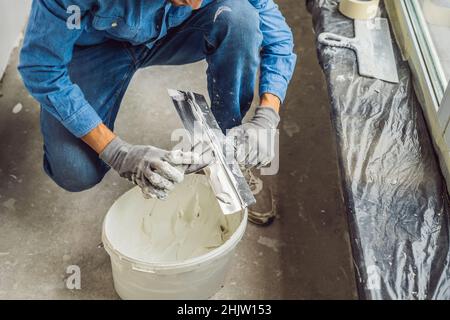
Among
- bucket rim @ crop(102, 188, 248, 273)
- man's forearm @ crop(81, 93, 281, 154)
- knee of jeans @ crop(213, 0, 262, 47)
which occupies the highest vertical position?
knee of jeans @ crop(213, 0, 262, 47)

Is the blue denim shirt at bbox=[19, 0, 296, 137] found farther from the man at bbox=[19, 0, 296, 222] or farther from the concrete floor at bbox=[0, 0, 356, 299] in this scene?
the concrete floor at bbox=[0, 0, 356, 299]

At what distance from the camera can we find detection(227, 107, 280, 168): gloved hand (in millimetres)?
1252

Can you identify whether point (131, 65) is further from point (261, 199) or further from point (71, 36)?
point (261, 199)

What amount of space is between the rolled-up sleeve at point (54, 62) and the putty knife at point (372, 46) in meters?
0.73

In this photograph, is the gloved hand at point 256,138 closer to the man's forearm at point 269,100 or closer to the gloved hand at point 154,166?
the man's forearm at point 269,100

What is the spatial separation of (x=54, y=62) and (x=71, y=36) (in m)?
0.06

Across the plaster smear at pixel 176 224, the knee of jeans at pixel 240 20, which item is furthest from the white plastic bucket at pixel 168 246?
the knee of jeans at pixel 240 20

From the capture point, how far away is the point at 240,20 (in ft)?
4.14

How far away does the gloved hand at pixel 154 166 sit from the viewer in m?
1.14

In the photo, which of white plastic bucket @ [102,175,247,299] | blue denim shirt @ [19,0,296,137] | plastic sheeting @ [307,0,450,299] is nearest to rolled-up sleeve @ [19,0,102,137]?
blue denim shirt @ [19,0,296,137]

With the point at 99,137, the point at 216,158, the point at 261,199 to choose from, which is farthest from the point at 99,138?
the point at 261,199

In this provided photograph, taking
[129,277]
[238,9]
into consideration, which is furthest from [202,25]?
[129,277]

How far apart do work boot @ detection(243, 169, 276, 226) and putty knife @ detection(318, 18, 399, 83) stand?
390 mm
